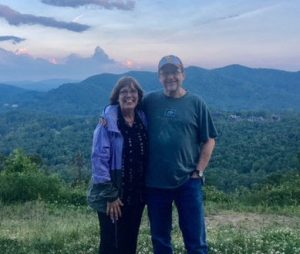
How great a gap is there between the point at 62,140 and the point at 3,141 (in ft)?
52.1

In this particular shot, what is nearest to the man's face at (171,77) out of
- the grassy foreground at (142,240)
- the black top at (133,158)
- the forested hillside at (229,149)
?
the black top at (133,158)

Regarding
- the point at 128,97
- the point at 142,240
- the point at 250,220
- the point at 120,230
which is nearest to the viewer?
the point at 128,97

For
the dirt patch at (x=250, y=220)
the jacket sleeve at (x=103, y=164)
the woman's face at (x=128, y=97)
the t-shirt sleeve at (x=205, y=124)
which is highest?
the woman's face at (x=128, y=97)

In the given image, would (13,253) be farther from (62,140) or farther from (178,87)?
(62,140)

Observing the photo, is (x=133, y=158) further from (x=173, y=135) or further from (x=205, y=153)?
(x=205, y=153)

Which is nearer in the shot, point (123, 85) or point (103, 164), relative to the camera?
point (103, 164)

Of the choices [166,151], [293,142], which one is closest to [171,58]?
[166,151]

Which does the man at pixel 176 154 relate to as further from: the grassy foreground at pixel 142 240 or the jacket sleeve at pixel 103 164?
the grassy foreground at pixel 142 240

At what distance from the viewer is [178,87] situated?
15.8 ft

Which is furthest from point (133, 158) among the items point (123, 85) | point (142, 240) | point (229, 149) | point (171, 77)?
point (229, 149)

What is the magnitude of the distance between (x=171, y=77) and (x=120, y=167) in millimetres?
938

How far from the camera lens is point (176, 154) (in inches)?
188

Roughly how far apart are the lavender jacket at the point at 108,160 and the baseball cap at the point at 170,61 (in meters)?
0.68

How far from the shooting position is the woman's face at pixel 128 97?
4723mm
